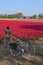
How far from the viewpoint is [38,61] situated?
22.7 feet

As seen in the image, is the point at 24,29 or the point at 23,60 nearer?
the point at 23,60

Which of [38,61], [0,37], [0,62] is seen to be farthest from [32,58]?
[0,37]

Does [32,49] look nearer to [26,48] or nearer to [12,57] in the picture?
[26,48]

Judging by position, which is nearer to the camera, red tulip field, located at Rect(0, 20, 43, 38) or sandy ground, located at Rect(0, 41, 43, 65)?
sandy ground, located at Rect(0, 41, 43, 65)

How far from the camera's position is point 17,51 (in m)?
7.44

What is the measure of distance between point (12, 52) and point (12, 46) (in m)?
0.20

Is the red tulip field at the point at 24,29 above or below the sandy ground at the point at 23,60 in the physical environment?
below

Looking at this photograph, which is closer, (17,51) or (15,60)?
(15,60)

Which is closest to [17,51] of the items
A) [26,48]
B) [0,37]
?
[26,48]

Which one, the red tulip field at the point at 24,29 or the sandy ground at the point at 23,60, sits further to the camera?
the red tulip field at the point at 24,29

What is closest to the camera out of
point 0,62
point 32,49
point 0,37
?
point 0,62

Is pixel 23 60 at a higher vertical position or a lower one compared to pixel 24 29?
higher

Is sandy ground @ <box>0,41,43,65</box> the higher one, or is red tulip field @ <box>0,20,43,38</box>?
sandy ground @ <box>0,41,43,65</box>

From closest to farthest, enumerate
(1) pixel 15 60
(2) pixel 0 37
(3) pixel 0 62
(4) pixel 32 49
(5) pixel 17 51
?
1. (3) pixel 0 62
2. (1) pixel 15 60
3. (5) pixel 17 51
4. (4) pixel 32 49
5. (2) pixel 0 37
